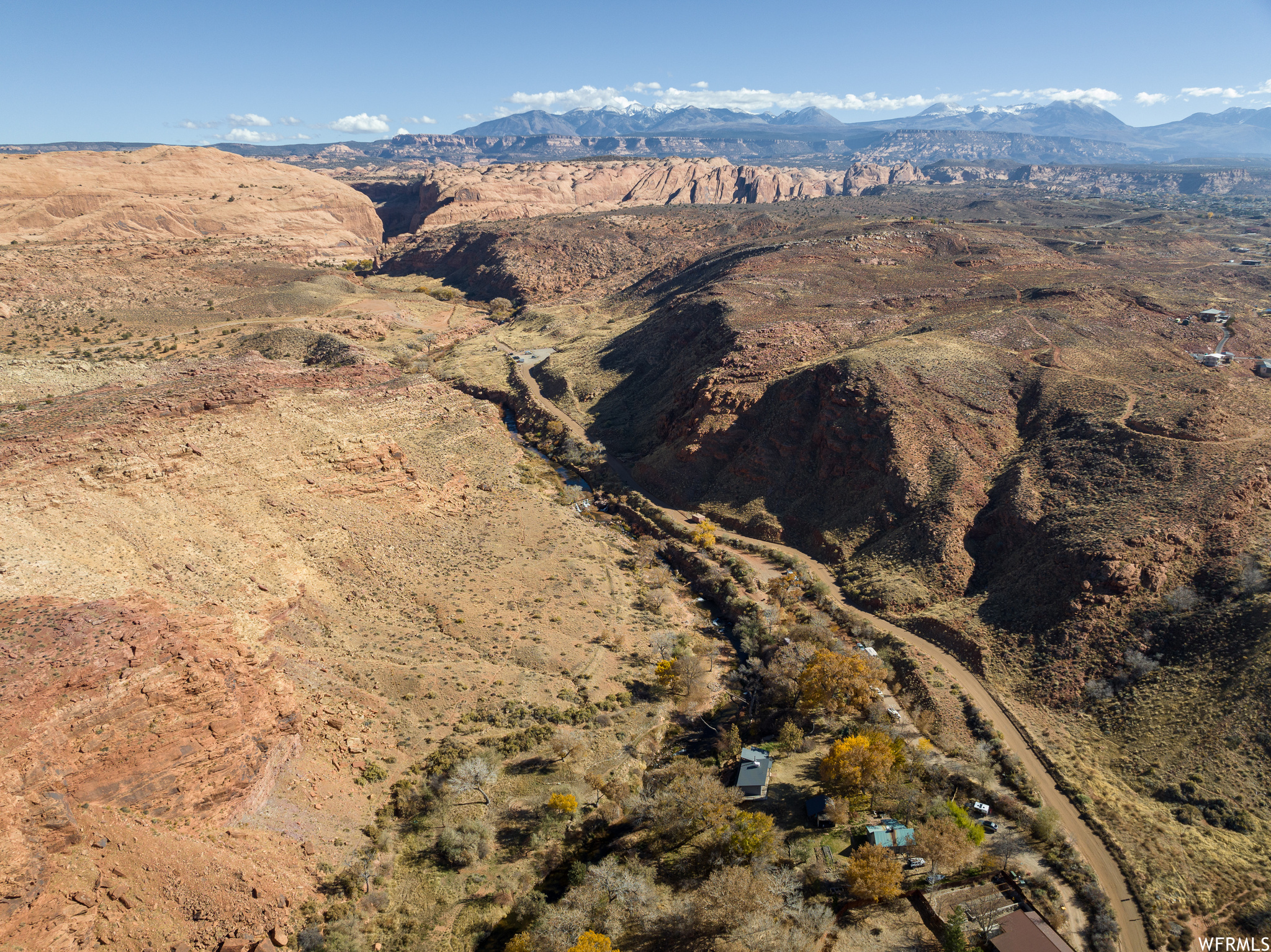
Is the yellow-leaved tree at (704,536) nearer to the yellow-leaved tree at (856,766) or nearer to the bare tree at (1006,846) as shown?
the yellow-leaved tree at (856,766)

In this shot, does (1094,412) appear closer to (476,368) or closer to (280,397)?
(280,397)

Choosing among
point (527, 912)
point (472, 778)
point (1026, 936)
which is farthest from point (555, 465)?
point (1026, 936)

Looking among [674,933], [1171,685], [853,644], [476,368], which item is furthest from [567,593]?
[476,368]

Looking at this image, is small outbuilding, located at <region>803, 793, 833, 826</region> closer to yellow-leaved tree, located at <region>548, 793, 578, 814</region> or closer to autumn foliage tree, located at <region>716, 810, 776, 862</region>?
autumn foliage tree, located at <region>716, 810, 776, 862</region>

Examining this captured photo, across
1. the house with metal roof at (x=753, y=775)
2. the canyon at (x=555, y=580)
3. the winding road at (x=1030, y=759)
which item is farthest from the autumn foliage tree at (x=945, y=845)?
the house with metal roof at (x=753, y=775)

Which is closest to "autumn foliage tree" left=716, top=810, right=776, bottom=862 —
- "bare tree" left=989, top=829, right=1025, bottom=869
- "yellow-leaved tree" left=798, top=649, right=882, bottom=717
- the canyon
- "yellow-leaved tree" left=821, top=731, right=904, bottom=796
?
the canyon

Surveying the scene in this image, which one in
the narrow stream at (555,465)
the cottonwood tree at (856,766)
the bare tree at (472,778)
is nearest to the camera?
the bare tree at (472,778)

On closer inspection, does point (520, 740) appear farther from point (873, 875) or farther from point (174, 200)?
point (174, 200)
